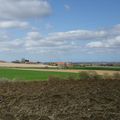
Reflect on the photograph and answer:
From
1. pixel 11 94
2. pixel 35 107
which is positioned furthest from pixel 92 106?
pixel 11 94

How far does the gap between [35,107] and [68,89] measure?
323 centimetres

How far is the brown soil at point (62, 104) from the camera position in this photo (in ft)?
36.8

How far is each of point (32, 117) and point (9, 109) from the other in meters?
1.46

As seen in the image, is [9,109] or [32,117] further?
[9,109]

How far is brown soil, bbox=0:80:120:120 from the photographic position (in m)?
11.2

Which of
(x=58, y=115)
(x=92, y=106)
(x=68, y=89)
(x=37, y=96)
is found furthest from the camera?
(x=68, y=89)

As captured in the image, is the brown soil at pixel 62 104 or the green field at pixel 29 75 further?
the green field at pixel 29 75

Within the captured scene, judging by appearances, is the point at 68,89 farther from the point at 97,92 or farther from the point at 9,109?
the point at 9,109

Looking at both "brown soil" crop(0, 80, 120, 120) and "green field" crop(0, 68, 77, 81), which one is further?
"green field" crop(0, 68, 77, 81)

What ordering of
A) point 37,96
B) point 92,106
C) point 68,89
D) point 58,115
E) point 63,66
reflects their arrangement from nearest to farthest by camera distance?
point 58,115 < point 92,106 < point 37,96 < point 68,89 < point 63,66

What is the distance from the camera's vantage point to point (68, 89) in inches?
603

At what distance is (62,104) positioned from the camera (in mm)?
12391

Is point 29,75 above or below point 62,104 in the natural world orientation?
above

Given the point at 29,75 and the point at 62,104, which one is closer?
the point at 62,104
